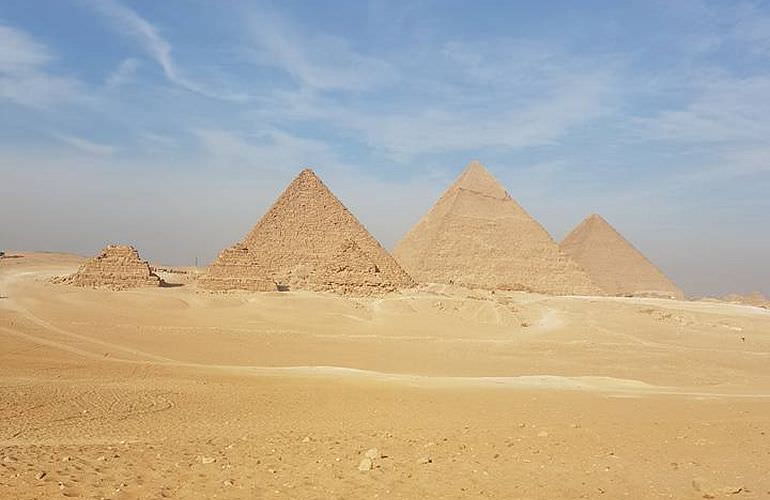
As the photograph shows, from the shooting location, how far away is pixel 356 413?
8.20 meters

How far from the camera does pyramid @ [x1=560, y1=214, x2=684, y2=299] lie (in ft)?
192

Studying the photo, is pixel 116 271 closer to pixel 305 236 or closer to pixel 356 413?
pixel 305 236

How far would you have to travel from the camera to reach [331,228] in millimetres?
38938

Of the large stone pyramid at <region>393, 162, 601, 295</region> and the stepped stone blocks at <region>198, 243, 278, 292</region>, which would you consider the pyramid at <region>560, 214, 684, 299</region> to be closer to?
the large stone pyramid at <region>393, 162, 601, 295</region>

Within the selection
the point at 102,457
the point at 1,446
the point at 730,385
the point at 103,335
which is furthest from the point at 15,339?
the point at 730,385

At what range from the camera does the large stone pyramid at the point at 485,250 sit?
4641 centimetres

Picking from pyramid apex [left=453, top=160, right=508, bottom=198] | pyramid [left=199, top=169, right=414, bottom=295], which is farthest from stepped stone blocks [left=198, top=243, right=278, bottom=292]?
pyramid apex [left=453, top=160, right=508, bottom=198]

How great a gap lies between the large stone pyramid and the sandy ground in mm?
26099

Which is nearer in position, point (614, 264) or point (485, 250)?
point (485, 250)

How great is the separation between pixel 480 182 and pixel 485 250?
22.1ft

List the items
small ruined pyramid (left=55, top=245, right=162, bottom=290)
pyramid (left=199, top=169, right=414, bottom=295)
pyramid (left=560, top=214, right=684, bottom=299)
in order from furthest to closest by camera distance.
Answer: pyramid (left=560, top=214, right=684, bottom=299) → pyramid (left=199, top=169, right=414, bottom=295) → small ruined pyramid (left=55, top=245, right=162, bottom=290)

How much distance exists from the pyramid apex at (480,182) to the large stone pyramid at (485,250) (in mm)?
117

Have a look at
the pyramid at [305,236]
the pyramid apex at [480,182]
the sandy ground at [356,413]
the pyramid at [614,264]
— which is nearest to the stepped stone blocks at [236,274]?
the pyramid at [305,236]

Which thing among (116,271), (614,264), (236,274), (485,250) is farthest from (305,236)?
(614,264)
